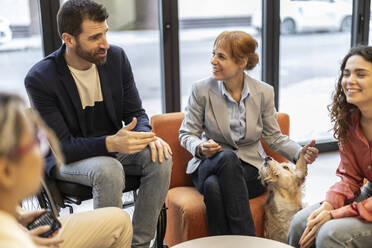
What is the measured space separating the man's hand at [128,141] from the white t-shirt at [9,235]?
1335mm

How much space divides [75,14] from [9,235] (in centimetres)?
164

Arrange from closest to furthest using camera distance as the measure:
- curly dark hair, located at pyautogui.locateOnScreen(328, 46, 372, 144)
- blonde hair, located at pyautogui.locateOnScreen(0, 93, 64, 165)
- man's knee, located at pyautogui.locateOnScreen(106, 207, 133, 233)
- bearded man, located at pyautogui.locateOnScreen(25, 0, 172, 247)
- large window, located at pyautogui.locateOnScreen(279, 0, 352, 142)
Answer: blonde hair, located at pyautogui.locateOnScreen(0, 93, 64, 165), man's knee, located at pyautogui.locateOnScreen(106, 207, 133, 233), curly dark hair, located at pyautogui.locateOnScreen(328, 46, 372, 144), bearded man, located at pyautogui.locateOnScreen(25, 0, 172, 247), large window, located at pyautogui.locateOnScreen(279, 0, 352, 142)

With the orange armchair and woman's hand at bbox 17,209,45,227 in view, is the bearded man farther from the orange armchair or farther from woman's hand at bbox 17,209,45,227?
woman's hand at bbox 17,209,45,227

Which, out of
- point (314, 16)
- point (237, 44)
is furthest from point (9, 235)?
point (314, 16)

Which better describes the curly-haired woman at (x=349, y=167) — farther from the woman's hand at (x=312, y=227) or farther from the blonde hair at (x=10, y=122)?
the blonde hair at (x=10, y=122)

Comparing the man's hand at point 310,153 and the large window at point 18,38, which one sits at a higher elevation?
the large window at point 18,38

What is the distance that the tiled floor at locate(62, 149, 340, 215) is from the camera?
3238 millimetres

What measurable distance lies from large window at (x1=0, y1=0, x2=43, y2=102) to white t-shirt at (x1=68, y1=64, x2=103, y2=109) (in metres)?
0.88

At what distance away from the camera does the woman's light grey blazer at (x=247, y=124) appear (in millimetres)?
2449

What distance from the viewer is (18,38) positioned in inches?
127

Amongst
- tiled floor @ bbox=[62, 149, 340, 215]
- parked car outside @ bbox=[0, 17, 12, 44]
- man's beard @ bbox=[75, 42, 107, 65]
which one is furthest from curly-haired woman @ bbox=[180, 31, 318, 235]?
parked car outside @ bbox=[0, 17, 12, 44]

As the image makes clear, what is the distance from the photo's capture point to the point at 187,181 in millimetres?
2586

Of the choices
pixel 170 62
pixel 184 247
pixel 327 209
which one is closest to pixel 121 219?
pixel 184 247

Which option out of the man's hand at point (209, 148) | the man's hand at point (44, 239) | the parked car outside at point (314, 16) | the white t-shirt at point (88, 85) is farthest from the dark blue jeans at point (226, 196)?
the parked car outside at point (314, 16)
